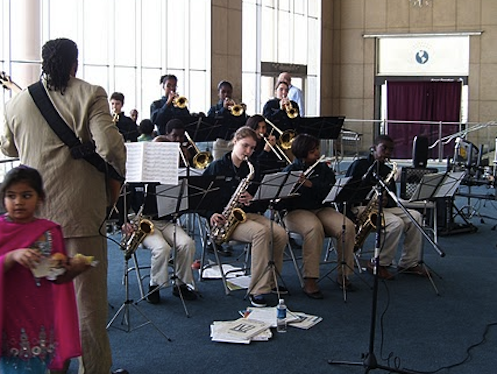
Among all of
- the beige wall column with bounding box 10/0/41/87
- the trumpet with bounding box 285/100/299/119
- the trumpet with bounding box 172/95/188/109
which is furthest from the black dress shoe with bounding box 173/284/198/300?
the beige wall column with bounding box 10/0/41/87

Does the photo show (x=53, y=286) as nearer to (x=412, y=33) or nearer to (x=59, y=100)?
(x=59, y=100)

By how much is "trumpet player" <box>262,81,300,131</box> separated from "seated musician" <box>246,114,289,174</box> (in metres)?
1.06

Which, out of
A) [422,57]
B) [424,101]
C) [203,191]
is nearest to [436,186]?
[203,191]

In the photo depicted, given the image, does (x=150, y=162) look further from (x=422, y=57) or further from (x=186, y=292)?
(x=422, y=57)

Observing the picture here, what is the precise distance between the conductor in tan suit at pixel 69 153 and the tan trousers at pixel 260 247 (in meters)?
2.40

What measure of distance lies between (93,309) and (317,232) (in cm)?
291

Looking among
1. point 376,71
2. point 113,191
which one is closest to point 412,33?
point 376,71

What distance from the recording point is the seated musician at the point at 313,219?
21.2ft

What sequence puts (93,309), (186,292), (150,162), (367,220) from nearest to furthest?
(93,309), (150,162), (186,292), (367,220)

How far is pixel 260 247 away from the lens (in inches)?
245

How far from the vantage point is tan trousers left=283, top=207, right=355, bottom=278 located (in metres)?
6.47

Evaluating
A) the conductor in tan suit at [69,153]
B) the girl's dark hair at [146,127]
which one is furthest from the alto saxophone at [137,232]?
the girl's dark hair at [146,127]

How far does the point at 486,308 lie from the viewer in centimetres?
615

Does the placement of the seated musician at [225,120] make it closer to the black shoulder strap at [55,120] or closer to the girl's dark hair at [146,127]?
the girl's dark hair at [146,127]
